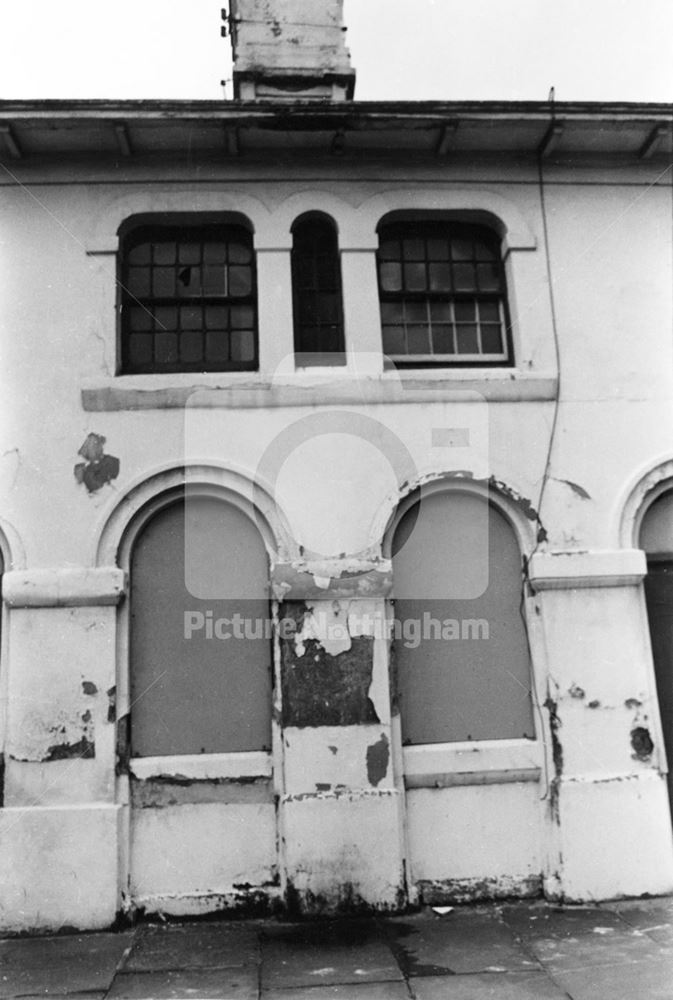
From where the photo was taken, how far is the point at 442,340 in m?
7.45

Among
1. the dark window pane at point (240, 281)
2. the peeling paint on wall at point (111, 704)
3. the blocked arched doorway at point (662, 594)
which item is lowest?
the peeling paint on wall at point (111, 704)

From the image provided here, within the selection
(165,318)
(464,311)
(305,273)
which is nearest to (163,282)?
(165,318)

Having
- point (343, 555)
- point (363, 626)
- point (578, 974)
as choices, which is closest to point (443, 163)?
point (343, 555)

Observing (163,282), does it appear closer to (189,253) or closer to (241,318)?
(189,253)

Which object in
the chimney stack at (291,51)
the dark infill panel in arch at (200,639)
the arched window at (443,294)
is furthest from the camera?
the chimney stack at (291,51)

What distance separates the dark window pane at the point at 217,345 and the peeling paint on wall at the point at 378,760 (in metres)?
3.70

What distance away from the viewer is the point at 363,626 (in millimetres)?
6559

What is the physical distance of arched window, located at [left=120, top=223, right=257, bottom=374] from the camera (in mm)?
7238

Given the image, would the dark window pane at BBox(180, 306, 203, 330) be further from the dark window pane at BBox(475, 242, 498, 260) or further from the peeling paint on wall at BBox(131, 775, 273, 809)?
the peeling paint on wall at BBox(131, 775, 273, 809)

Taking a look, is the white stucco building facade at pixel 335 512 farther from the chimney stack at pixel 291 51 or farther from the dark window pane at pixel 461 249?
the chimney stack at pixel 291 51

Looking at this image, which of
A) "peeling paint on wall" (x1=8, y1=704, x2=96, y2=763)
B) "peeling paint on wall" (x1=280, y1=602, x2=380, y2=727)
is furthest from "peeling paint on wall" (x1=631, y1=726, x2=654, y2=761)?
"peeling paint on wall" (x1=8, y1=704, x2=96, y2=763)

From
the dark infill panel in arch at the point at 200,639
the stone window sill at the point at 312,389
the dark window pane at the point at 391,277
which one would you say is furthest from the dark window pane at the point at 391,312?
the dark infill panel in arch at the point at 200,639

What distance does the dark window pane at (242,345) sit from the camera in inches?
286

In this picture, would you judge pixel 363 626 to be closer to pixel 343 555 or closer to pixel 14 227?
pixel 343 555
